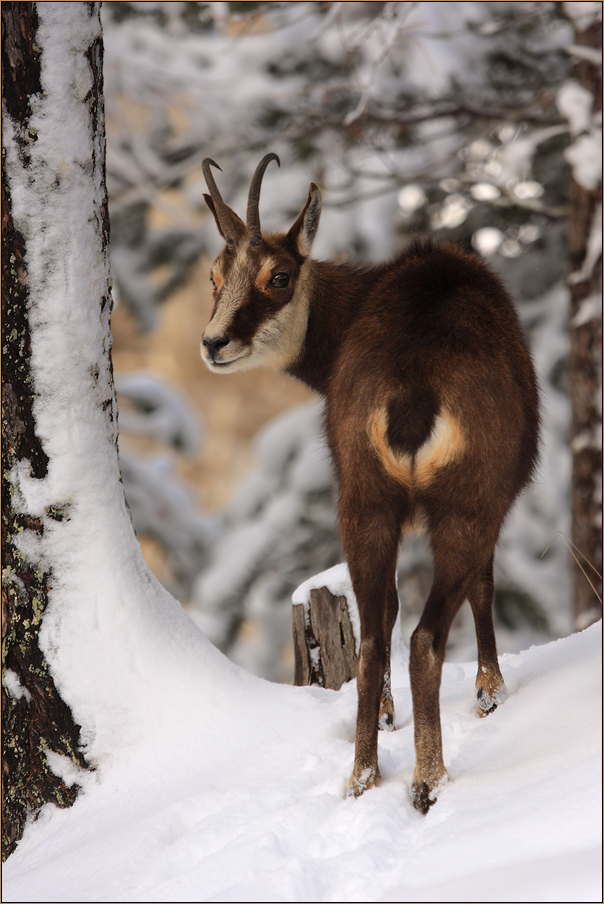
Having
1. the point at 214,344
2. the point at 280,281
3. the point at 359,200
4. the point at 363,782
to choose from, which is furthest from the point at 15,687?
the point at 359,200

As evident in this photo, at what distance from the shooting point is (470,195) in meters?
8.13

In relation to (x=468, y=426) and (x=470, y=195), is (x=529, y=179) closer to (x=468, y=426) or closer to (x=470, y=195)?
(x=470, y=195)

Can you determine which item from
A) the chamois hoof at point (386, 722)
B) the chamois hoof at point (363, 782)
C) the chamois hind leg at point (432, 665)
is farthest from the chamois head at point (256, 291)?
the chamois hoof at point (363, 782)

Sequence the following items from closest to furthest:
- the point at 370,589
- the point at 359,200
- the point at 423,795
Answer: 1. the point at 423,795
2. the point at 370,589
3. the point at 359,200

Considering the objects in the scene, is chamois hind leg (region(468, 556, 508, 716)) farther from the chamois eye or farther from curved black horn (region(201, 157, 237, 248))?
curved black horn (region(201, 157, 237, 248))

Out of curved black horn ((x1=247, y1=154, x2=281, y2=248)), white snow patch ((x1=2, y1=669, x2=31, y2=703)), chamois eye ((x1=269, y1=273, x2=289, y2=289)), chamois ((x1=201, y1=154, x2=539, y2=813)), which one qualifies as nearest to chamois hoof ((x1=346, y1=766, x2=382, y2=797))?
chamois ((x1=201, y1=154, x2=539, y2=813))

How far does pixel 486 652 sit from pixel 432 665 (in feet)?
2.75

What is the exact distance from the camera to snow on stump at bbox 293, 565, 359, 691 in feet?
15.2

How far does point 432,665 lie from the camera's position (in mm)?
3172

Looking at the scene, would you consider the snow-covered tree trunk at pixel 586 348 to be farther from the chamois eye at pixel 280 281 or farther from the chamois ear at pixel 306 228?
the chamois eye at pixel 280 281

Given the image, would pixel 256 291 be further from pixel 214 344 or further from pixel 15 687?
pixel 15 687

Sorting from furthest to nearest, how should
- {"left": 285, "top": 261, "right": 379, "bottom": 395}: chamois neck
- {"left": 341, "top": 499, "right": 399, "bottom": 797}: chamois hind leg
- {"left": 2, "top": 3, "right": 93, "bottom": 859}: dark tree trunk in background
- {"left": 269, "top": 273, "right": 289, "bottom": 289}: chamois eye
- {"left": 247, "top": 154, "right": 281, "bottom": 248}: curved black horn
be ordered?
{"left": 285, "top": 261, "right": 379, "bottom": 395}: chamois neck → {"left": 269, "top": 273, "right": 289, "bottom": 289}: chamois eye → {"left": 247, "top": 154, "right": 281, "bottom": 248}: curved black horn → {"left": 2, "top": 3, "right": 93, "bottom": 859}: dark tree trunk in background → {"left": 341, "top": 499, "right": 399, "bottom": 797}: chamois hind leg

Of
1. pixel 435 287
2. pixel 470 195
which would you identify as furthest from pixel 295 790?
pixel 470 195

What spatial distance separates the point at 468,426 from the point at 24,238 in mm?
1840
